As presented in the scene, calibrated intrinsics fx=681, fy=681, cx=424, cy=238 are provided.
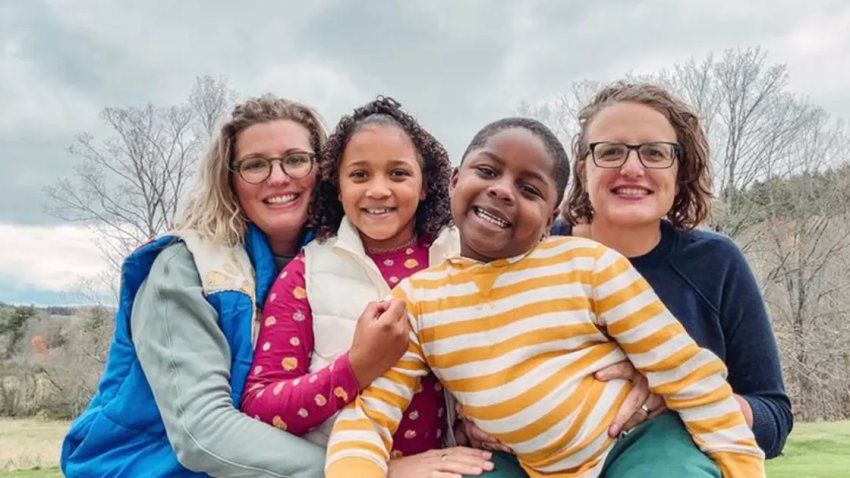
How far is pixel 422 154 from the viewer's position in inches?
95.2

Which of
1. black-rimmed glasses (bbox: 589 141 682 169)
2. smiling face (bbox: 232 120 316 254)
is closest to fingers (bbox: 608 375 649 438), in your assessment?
black-rimmed glasses (bbox: 589 141 682 169)

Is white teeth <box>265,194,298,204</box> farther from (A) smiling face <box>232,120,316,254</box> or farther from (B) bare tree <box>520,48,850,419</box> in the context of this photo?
(B) bare tree <box>520,48,850,419</box>

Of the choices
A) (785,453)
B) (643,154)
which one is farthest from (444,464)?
(785,453)

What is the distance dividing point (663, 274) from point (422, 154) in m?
0.92

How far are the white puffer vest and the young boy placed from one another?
0.20 m

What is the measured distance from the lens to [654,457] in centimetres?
178

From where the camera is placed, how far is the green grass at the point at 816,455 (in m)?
9.30

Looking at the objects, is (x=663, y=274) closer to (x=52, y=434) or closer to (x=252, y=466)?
(x=252, y=466)

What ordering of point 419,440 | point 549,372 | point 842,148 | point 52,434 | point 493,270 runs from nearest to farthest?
point 549,372, point 493,270, point 419,440, point 52,434, point 842,148

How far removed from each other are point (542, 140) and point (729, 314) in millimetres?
904

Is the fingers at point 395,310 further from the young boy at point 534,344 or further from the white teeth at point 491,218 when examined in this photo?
the white teeth at point 491,218

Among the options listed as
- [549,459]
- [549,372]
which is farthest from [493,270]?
[549,459]

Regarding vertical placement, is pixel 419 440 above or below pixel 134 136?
below

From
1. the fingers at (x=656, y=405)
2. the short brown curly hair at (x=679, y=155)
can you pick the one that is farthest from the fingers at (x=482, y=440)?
the short brown curly hair at (x=679, y=155)
